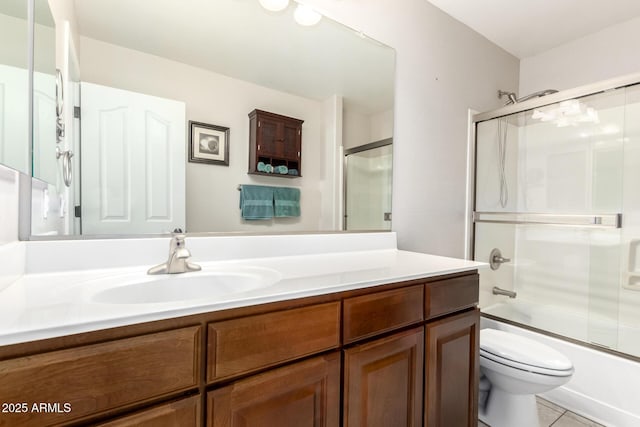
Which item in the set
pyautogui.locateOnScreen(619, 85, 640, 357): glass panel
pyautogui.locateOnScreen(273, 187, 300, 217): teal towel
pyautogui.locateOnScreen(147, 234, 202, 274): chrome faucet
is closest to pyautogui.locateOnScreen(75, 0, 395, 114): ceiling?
pyautogui.locateOnScreen(273, 187, 300, 217): teal towel

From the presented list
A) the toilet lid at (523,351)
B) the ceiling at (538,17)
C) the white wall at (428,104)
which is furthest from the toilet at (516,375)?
the ceiling at (538,17)

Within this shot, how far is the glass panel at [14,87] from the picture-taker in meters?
0.67

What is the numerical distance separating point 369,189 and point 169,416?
4.29 ft

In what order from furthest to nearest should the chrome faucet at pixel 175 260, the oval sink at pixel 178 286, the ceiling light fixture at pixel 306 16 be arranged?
the ceiling light fixture at pixel 306 16 → the chrome faucet at pixel 175 260 → the oval sink at pixel 178 286

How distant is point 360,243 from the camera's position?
1.54m

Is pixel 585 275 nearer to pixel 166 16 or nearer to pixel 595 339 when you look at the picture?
pixel 595 339

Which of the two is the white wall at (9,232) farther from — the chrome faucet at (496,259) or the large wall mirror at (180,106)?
the chrome faucet at (496,259)

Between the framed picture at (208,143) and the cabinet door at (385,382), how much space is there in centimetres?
89

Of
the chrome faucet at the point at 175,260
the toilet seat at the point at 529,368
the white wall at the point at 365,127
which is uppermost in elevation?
the white wall at the point at 365,127

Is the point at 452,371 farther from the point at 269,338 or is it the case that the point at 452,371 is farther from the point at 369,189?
the point at 369,189

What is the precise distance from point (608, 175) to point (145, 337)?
2.68 m

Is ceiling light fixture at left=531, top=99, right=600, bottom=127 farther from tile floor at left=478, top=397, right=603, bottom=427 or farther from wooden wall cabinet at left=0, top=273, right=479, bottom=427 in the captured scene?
tile floor at left=478, top=397, right=603, bottom=427

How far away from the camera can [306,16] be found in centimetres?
140

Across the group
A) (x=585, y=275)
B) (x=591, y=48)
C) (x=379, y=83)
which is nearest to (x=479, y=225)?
(x=585, y=275)
